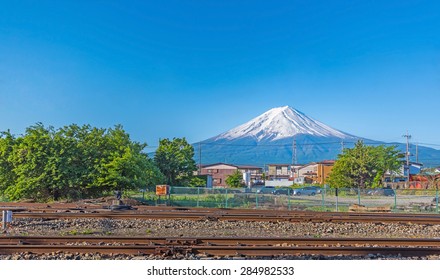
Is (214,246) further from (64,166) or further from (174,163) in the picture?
(174,163)

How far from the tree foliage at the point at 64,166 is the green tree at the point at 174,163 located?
11.0 metres

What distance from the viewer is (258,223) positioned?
1479 centimetres

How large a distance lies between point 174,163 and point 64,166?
15654 millimetres

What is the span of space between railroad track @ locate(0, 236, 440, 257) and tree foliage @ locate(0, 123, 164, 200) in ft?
58.9

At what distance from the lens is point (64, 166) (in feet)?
89.1

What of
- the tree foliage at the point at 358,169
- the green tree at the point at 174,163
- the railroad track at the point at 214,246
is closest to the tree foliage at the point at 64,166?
the green tree at the point at 174,163

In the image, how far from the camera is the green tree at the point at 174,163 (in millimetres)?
41406

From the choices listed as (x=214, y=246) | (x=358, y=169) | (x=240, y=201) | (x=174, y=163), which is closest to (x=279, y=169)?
(x=358, y=169)

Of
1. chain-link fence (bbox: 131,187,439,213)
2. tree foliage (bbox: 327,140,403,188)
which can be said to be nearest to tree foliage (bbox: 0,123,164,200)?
chain-link fence (bbox: 131,187,439,213)

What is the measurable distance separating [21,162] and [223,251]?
78.1 ft

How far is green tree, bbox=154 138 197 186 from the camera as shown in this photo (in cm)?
4141

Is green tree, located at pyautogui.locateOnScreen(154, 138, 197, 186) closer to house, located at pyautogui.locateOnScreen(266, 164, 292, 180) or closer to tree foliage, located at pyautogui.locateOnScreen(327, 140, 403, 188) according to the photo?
tree foliage, located at pyautogui.locateOnScreen(327, 140, 403, 188)

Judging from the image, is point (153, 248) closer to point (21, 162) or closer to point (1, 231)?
point (1, 231)
